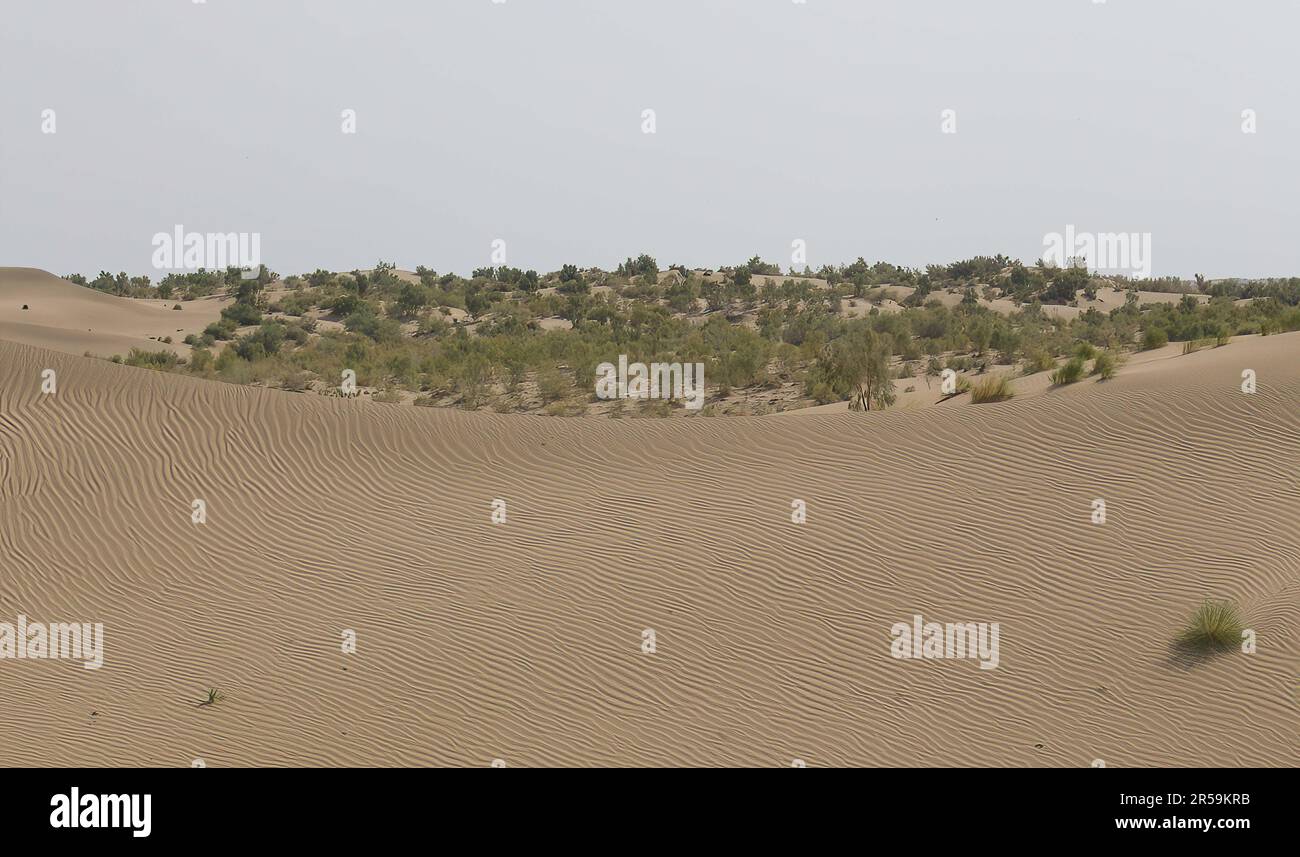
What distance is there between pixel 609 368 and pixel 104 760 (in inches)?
791

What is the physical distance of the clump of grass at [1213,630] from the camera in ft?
31.9

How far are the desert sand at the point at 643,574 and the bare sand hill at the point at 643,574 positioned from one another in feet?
0.14

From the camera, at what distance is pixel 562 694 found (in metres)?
9.76

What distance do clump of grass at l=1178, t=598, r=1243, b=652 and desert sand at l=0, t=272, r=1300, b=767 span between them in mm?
182

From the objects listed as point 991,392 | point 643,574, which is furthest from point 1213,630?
point 991,392

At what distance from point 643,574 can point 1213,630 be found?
5550mm

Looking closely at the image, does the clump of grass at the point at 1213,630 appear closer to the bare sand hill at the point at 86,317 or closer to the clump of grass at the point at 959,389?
the clump of grass at the point at 959,389

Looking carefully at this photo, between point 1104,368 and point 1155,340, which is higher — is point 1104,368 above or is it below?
below

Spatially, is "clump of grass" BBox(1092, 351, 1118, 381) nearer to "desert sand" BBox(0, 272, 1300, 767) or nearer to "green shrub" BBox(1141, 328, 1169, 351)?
"desert sand" BBox(0, 272, 1300, 767)

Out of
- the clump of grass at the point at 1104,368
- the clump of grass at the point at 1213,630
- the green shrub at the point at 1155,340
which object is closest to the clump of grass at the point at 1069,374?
the clump of grass at the point at 1104,368

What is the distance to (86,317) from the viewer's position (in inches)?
1651

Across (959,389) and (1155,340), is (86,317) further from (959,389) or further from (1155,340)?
(1155,340)

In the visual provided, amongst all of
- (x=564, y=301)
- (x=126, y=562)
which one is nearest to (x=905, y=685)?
(x=126, y=562)
